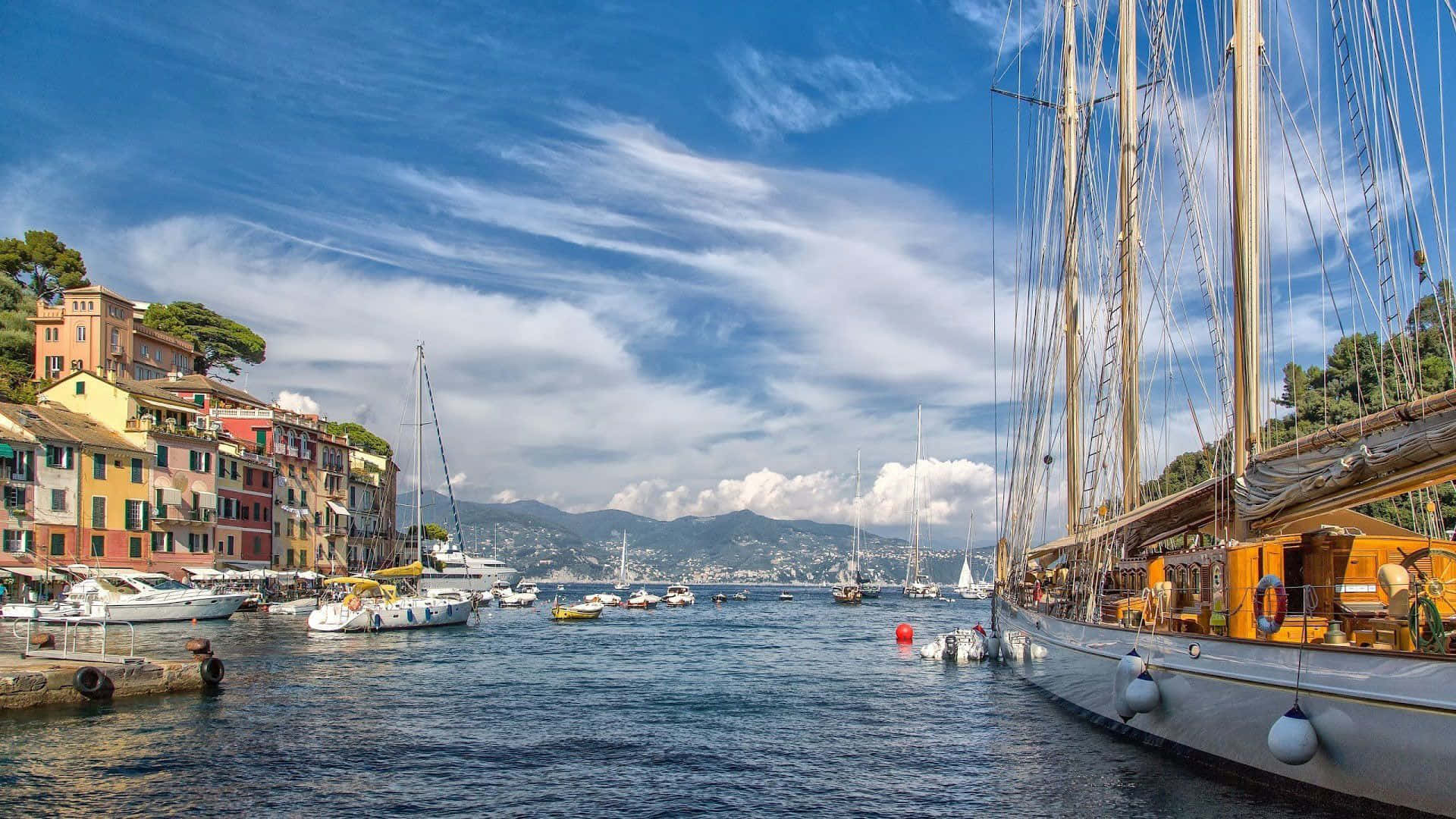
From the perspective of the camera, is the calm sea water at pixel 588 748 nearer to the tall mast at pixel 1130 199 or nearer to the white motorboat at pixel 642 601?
the tall mast at pixel 1130 199

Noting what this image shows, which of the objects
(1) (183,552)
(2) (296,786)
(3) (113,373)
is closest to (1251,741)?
(2) (296,786)

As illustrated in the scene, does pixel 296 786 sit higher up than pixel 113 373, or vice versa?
pixel 113 373

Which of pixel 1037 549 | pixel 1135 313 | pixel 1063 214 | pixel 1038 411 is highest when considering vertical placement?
pixel 1063 214

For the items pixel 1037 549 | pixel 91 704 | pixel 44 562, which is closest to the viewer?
pixel 91 704

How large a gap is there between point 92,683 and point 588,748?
45.9 ft

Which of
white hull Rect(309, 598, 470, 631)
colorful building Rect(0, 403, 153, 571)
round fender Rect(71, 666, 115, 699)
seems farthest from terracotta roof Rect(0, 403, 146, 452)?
round fender Rect(71, 666, 115, 699)

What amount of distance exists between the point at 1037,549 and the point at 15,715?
3189 cm

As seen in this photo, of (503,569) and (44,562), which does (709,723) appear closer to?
(44,562)

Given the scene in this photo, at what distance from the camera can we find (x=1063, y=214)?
42.9 m

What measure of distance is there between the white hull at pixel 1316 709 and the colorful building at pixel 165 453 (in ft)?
212

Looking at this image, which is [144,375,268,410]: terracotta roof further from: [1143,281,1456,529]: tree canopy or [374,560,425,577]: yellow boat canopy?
[1143,281,1456,529]: tree canopy

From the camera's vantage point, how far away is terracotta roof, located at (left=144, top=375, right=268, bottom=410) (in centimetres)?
8472

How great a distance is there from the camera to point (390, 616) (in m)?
61.5

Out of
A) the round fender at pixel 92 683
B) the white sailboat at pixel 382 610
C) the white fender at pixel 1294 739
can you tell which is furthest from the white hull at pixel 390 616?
the white fender at pixel 1294 739
